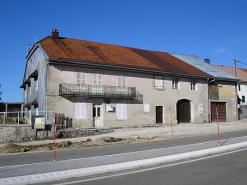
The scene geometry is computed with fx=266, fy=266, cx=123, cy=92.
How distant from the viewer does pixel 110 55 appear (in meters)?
26.9

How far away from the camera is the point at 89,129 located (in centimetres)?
2095

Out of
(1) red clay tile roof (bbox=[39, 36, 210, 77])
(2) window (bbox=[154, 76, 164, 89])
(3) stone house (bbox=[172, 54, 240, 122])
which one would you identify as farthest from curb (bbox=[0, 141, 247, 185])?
(3) stone house (bbox=[172, 54, 240, 122])

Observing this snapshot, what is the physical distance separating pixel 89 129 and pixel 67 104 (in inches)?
125

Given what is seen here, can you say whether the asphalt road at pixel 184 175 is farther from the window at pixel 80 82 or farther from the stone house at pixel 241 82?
the stone house at pixel 241 82

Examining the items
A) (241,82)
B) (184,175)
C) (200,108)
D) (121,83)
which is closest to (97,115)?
(121,83)

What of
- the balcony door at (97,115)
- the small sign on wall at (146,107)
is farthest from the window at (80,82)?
the small sign on wall at (146,107)

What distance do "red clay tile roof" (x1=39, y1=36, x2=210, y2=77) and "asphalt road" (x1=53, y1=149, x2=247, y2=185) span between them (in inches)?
644

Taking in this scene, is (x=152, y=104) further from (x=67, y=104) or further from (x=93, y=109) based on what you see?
(x=67, y=104)

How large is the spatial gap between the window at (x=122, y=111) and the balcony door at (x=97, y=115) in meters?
1.78

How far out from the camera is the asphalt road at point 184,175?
635 centimetres

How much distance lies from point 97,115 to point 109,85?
2972 mm

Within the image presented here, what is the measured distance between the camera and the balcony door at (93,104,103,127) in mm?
23953

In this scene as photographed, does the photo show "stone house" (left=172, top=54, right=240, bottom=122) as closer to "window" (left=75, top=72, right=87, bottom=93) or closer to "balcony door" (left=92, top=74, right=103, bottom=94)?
"balcony door" (left=92, top=74, right=103, bottom=94)

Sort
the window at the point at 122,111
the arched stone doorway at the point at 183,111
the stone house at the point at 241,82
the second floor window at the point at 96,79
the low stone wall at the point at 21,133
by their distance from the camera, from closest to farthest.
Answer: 1. the low stone wall at the point at 21,133
2. the second floor window at the point at 96,79
3. the window at the point at 122,111
4. the arched stone doorway at the point at 183,111
5. the stone house at the point at 241,82
